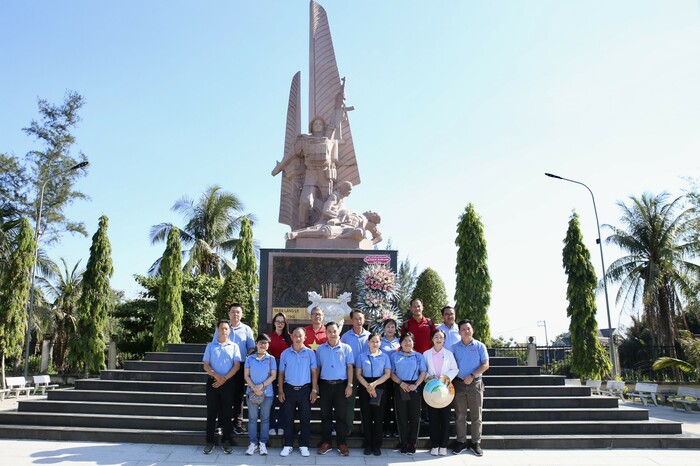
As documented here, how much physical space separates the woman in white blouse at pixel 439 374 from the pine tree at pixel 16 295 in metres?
15.0

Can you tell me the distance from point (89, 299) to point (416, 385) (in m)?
15.9

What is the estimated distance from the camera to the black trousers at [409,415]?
5.98 metres

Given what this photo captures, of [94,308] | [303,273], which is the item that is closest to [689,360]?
[303,273]

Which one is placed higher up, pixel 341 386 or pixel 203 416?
pixel 341 386

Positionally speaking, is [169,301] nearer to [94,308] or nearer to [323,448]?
[94,308]

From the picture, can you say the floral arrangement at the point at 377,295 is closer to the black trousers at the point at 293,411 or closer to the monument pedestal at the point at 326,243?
the monument pedestal at the point at 326,243

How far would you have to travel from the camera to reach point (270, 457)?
228 inches

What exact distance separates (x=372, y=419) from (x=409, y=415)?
0.42 metres

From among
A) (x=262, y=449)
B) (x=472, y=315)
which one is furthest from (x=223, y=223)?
(x=262, y=449)

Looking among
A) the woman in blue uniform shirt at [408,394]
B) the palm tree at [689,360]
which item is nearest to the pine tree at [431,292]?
the palm tree at [689,360]

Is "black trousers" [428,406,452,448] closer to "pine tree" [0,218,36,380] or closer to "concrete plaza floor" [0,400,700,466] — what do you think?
"concrete plaza floor" [0,400,700,466]

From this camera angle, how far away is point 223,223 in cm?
2786

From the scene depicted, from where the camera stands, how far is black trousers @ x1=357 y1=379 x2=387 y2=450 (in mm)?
5980

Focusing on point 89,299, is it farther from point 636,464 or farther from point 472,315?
point 636,464
